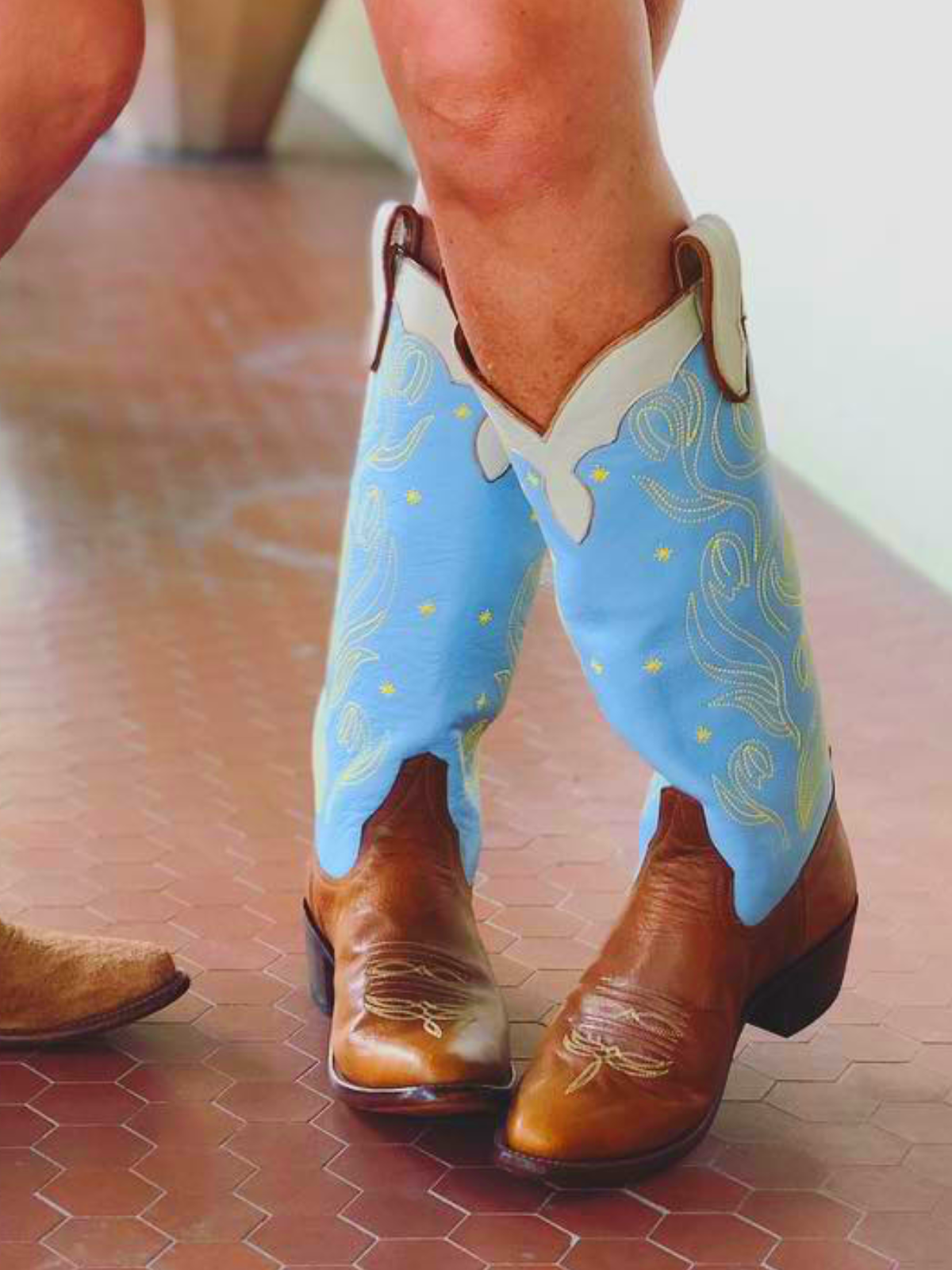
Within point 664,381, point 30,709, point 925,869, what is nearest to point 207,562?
point 30,709

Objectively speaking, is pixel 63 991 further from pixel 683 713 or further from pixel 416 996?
pixel 683 713

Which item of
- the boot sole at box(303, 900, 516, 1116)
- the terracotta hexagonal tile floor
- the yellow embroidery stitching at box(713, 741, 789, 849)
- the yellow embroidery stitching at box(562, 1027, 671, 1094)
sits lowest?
the terracotta hexagonal tile floor

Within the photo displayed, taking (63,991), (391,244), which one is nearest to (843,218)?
(391,244)

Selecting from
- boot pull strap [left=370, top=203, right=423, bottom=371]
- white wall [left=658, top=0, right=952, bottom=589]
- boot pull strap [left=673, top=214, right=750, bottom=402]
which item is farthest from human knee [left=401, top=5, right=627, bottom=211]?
white wall [left=658, top=0, right=952, bottom=589]

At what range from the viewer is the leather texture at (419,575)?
5.78 feet

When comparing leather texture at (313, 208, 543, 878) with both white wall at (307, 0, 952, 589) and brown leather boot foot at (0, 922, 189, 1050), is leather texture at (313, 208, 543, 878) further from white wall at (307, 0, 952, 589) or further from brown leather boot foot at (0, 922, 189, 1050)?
white wall at (307, 0, 952, 589)

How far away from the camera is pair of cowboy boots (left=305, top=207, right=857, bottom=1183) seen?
61.1 inches

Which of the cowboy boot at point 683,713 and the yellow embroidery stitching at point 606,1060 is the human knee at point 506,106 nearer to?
the cowboy boot at point 683,713

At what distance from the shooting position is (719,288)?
1.53 metres

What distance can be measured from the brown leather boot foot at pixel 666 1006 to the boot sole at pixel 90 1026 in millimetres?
367

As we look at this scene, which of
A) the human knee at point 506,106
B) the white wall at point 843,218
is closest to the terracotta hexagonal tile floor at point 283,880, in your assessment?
the white wall at point 843,218

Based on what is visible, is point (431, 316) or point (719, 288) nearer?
point (719, 288)

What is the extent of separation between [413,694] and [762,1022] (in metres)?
0.40

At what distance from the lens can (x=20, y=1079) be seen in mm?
1779
